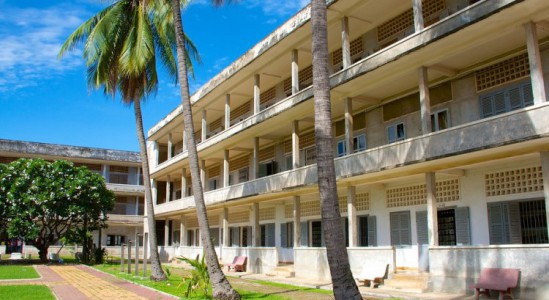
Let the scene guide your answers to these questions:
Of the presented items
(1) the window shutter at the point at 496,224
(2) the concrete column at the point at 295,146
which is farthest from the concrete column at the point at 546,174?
(2) the concrete column at the point at 295,146

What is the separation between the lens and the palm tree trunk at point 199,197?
13852mm

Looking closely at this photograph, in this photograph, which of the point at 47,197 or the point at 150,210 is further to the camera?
the point at 47,197

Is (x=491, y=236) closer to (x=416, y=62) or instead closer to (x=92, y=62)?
(x=416, y=62)

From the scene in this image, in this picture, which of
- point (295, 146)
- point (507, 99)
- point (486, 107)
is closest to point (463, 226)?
point (486, 107)

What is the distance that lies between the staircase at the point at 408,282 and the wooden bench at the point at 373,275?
219 mm

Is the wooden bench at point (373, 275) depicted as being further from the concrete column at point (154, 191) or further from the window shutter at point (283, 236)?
the concrete column at point (154, 191)

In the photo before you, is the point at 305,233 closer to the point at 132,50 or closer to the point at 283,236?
the point at 283,236

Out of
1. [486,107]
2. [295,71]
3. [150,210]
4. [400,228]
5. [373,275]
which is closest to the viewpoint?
[486,107]

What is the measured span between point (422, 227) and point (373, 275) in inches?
115

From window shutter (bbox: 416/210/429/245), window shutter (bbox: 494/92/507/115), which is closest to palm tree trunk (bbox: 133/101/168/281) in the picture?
window shutter (bbox: 416/210/429/245)

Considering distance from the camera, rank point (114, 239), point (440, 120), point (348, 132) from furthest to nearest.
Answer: point (114, 239) → point (348, 132) → point (440, 120)

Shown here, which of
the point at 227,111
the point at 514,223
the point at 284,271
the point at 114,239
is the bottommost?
the point at 284,271

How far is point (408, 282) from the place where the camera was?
15336 mm

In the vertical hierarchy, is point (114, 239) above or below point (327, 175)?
below
